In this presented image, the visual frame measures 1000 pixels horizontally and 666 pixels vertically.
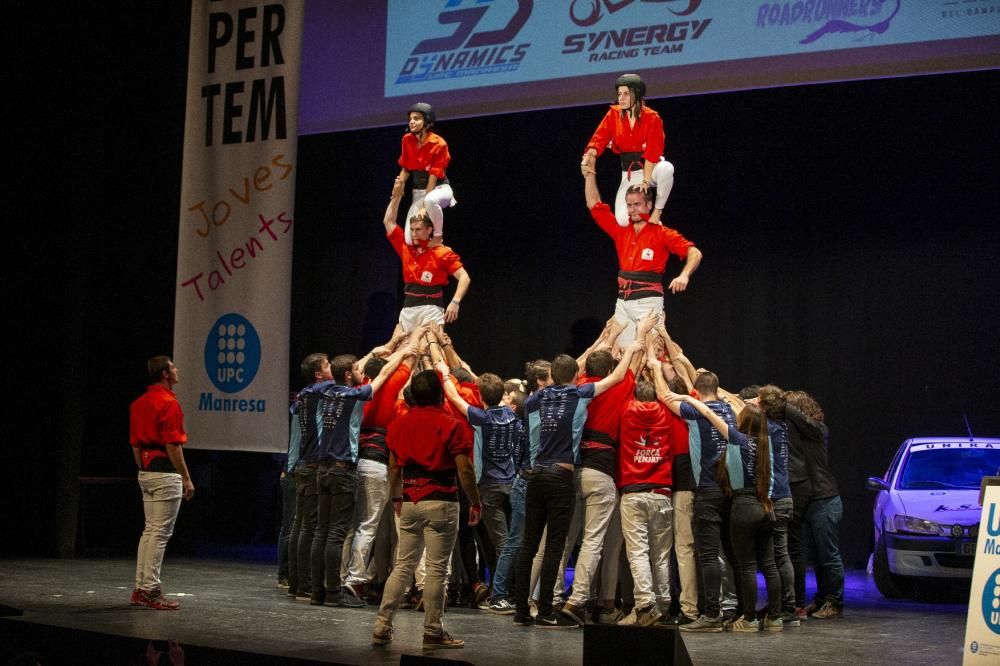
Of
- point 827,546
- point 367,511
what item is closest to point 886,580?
point 827,546

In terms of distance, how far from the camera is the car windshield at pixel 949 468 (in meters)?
9.16

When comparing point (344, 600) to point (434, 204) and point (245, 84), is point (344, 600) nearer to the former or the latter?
point (434, 204)

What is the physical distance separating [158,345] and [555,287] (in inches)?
160

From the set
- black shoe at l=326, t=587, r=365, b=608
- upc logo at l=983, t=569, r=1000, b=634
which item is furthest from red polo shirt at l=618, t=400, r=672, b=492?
upc logo at l=983, t=569, r=1000, b=634

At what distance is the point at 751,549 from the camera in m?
7.16

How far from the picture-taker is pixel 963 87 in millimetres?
10148

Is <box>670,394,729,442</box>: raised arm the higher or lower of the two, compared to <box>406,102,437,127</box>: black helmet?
lower

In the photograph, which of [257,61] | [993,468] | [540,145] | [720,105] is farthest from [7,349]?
[993,468]

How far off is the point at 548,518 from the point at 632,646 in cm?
241

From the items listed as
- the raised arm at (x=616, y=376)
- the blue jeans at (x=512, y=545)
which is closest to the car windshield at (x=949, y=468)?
the raised arm at (x=616, y=376)

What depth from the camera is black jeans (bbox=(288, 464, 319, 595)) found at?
321 inches

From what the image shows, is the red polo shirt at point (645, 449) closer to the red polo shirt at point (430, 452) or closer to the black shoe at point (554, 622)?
the black shoe at point (554, 622)

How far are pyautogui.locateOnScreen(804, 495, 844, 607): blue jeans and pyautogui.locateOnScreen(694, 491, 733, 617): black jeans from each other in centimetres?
124

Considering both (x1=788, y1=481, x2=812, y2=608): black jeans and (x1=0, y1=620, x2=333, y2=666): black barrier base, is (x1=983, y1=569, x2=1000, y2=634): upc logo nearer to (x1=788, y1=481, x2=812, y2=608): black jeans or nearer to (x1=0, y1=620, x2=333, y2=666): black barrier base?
(x1=788, y1=481, x2=812, y2=608): black jeans
